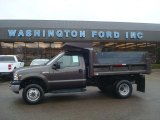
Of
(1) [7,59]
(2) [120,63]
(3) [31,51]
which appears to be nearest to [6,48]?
(3) [31,51]

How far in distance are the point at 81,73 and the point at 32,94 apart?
6.43 feet

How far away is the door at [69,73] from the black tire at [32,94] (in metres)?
0.55

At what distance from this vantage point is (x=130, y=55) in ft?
36.9

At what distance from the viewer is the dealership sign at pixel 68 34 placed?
2883cm

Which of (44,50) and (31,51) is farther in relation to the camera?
(44,50)

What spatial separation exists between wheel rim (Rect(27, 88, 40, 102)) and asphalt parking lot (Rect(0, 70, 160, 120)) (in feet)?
0.99

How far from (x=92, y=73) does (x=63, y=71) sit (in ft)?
3.64

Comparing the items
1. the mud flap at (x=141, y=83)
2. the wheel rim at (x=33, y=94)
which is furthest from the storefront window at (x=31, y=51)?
the wheel rim at (x=33, y=94)

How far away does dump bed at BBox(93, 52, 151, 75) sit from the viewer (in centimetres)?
1078

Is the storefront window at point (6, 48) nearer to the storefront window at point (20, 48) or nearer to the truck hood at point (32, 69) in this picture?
the storefront window at point (20, 48)

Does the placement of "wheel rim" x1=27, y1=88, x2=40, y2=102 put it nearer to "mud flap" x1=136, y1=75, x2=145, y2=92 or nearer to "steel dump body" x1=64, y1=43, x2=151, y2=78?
"steel dump body" x1=64, y1=43, x2=151, y2=78

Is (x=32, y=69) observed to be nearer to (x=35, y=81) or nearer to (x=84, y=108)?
(x=35, y=81)

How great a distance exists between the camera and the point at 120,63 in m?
11.1

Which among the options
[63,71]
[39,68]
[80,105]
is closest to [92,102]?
[80,105]
